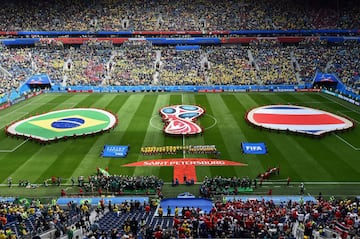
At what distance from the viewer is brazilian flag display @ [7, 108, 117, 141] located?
4953 centimetres

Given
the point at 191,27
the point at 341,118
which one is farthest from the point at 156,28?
the point at 341,118

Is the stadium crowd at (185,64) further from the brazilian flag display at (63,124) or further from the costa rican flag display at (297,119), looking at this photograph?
the brazilian flag display at (63,124)

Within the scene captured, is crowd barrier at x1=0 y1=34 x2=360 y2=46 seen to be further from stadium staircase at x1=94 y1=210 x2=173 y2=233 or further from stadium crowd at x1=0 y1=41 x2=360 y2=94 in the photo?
stadium staircase at x1=94 y1=210 x2=173 y2=233

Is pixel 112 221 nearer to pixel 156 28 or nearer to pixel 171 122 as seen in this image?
pixel 171 122

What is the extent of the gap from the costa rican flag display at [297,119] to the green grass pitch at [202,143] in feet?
4.95

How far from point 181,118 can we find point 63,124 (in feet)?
56.7

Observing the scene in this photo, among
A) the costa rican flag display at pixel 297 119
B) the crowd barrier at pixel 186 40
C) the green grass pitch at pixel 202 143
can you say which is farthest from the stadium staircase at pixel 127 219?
the crowd barrier at pixel 186 40

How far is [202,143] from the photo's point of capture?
46219 mm

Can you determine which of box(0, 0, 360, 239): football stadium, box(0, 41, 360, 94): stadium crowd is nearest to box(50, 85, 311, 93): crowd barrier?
box(0, 0, 360, 239): football stadium

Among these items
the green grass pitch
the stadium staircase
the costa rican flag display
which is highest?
the stadium staircase

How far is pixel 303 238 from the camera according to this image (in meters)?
20.4

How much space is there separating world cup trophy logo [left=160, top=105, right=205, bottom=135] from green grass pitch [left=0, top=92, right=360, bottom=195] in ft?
3.63

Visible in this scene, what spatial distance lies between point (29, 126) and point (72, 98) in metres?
21.8

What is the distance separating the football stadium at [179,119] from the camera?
2528 centimetres
